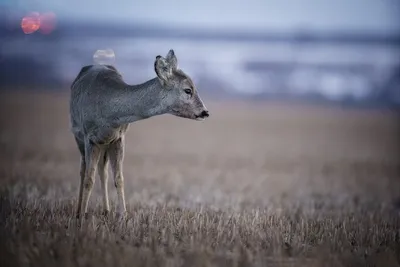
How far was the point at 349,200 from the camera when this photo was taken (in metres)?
15.7

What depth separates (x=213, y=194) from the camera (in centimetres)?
1571

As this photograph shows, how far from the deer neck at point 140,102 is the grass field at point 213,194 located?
1.34m

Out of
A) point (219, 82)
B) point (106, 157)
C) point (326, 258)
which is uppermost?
point (219, 82)

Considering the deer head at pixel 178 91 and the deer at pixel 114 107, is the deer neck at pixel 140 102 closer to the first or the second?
the deer at pixel 114 107

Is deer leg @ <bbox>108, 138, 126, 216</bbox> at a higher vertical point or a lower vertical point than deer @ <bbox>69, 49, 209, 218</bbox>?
lower

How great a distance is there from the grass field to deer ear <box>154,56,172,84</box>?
72.9 inches

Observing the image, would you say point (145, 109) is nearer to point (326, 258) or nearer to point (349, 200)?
point (326, 258)

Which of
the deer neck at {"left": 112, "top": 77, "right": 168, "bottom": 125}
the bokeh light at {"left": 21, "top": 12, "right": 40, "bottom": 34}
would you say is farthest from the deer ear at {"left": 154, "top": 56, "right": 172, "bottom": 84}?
the bokeh light at {"left": 21, "top": 12, "right": 40, "bottom": 34}

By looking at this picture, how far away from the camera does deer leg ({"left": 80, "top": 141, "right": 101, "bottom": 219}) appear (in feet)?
35.8

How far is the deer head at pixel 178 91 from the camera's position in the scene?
1008 centimetres

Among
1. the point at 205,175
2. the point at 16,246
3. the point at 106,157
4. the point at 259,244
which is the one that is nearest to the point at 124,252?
the point at 16,246

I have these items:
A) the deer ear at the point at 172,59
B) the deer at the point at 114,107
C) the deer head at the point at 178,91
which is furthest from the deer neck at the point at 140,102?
the deer ear at the point at 172,59

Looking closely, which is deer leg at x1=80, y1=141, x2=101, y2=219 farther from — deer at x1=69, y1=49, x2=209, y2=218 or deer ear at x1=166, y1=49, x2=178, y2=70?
deer ear at x1=166, y1=49, x2=178, y2=70

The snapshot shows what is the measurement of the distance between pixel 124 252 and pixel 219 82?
21.5 m
